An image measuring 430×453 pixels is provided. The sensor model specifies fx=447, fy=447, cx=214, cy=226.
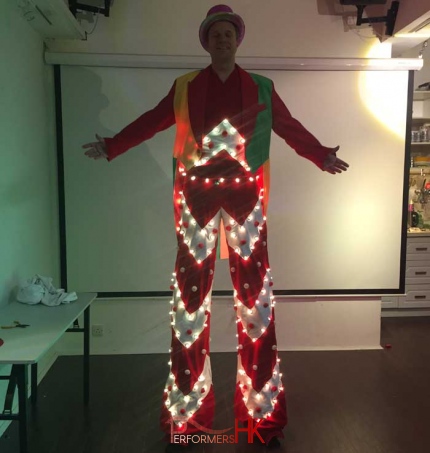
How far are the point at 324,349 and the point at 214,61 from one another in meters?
2.13

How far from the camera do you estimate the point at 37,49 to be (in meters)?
2.58

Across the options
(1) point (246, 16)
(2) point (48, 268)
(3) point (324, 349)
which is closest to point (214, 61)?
(1) point (246, 16)

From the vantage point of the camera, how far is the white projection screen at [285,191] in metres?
2.81

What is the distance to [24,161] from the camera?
2.35 metres

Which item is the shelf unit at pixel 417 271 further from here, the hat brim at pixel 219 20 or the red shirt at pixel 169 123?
the hat brim at pixel 219 20

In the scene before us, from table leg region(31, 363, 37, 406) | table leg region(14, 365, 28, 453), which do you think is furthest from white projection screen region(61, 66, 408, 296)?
table leg region(14, 365, 28, 453)

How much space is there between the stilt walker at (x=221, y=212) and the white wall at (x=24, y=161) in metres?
0.55

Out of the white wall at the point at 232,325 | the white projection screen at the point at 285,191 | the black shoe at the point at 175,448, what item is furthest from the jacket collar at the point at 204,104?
the white wall at the point at 232,325

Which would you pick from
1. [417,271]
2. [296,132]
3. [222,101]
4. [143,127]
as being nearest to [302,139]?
[296,132]

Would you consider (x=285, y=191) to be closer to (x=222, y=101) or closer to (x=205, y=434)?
(x=222, y=101)

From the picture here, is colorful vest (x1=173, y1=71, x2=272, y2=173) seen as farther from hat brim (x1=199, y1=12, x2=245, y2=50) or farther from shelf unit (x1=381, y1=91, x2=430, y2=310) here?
shelf unit (x1=381, y1=91, x2=430, y2=310)

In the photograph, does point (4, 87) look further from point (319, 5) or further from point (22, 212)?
point (319, 5)

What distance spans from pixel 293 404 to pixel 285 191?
132cm

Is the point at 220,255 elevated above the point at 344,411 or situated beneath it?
elevated above
